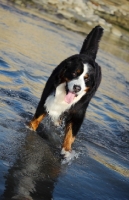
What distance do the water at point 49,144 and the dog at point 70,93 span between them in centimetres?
25

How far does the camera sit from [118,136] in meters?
A: 6.34

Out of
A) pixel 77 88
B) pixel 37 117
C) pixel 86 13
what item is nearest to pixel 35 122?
pixel 37 117

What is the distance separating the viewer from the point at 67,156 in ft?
16.1

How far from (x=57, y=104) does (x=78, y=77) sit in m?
0.49

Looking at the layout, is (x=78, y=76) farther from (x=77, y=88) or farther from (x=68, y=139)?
(x=68, y=139)

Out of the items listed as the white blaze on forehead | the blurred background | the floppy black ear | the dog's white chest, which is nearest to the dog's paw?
the dog's white chest

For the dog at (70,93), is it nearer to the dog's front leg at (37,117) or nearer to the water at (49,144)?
the dog's front leg at (37,117)

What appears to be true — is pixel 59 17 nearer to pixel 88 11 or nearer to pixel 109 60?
pixel 88 11

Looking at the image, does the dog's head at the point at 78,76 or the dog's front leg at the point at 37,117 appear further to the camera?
the dog's front leg at the point at 37,117

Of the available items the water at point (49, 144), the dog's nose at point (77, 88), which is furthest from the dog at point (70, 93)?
the water at point (49, 144)

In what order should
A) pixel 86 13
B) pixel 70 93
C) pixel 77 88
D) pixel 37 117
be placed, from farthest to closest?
pixel 86 13, pixel 37 117, pixel 70 93, pixel 77 88

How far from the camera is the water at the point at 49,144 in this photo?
3.90m

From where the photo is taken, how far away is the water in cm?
390

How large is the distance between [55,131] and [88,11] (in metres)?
22.7
